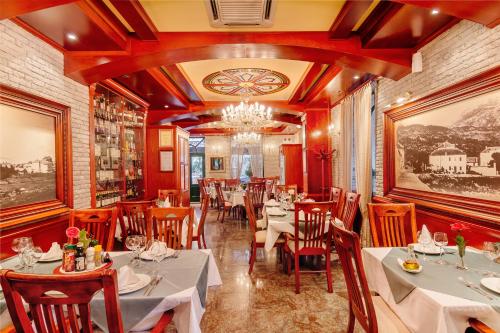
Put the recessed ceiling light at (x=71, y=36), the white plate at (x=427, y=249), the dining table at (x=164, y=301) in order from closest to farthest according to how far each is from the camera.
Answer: the dining table at (x=164, y=301)
the white plate at (x=427, y=249)
the recessed ceiling light at (x=71, y=36)

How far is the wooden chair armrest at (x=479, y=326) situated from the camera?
49.5 inches

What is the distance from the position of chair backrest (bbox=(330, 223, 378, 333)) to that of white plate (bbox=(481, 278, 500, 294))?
2.01ft

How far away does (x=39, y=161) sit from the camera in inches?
119

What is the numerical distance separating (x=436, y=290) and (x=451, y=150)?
191 centimetres

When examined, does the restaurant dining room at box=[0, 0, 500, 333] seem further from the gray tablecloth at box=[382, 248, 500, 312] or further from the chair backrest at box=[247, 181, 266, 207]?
the chair backrest at box=[247, 181, 266, 207]

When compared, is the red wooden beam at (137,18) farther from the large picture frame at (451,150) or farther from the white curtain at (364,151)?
the white curtain at (364,151)

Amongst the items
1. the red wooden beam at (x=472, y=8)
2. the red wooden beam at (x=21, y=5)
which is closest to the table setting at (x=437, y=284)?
the red wooden beam at (x=472, y=8)

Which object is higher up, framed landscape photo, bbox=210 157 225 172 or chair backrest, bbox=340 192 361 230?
framed landscape photo, bbox=210 157 225 172

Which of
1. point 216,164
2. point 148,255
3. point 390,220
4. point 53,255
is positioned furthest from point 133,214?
point 216,164

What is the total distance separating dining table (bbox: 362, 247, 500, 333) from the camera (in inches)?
52.7

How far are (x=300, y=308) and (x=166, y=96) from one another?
15.2 feet

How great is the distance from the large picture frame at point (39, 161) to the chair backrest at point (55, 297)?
1.88 m

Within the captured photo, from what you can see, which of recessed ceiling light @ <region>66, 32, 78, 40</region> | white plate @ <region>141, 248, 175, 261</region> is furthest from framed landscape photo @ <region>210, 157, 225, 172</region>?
white plate @ <region>141, 248, 175, 261</region>

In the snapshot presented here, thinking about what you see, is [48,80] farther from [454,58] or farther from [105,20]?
[454,58]
